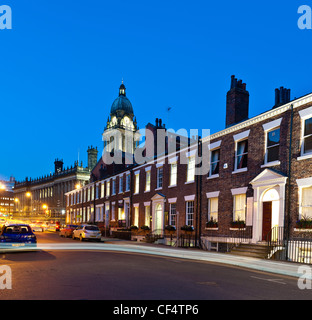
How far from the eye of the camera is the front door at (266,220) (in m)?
18.5

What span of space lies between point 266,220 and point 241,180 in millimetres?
2977

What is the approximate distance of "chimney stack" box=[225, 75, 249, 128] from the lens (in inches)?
926

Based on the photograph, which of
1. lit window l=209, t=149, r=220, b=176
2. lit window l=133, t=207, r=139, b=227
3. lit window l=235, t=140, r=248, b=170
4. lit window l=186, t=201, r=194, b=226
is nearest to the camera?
lit window l=235, t=140, r=248, b=170

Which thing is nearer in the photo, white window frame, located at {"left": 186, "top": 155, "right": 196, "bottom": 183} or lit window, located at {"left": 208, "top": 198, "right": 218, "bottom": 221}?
lit window, located at {"left": 208, "top": 198, "right": 218, "bottom": 221}

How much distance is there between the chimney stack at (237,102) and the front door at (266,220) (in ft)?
22.6

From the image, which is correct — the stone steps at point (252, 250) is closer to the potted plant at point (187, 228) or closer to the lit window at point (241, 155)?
the lit window at point (241, 155)

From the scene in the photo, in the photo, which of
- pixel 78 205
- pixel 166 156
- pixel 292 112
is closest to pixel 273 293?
pixel 292 112

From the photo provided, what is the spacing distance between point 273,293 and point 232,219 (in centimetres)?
1252

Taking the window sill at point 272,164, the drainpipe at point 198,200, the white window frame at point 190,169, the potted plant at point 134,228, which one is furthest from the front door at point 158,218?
the window sill at point 272,164

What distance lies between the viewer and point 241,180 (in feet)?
67.7

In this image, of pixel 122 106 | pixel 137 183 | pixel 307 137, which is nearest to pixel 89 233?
pixel 137 183

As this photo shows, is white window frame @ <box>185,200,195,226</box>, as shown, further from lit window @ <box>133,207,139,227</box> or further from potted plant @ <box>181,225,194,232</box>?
lit window @ <box>133,207,139,227</box>

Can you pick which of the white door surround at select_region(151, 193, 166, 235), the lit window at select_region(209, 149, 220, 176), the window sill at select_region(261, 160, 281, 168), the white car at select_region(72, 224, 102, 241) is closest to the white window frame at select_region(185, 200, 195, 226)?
the lit window at select_region(209, 149, 220, 176)

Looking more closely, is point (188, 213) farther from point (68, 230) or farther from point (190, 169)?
point (68, 230)
